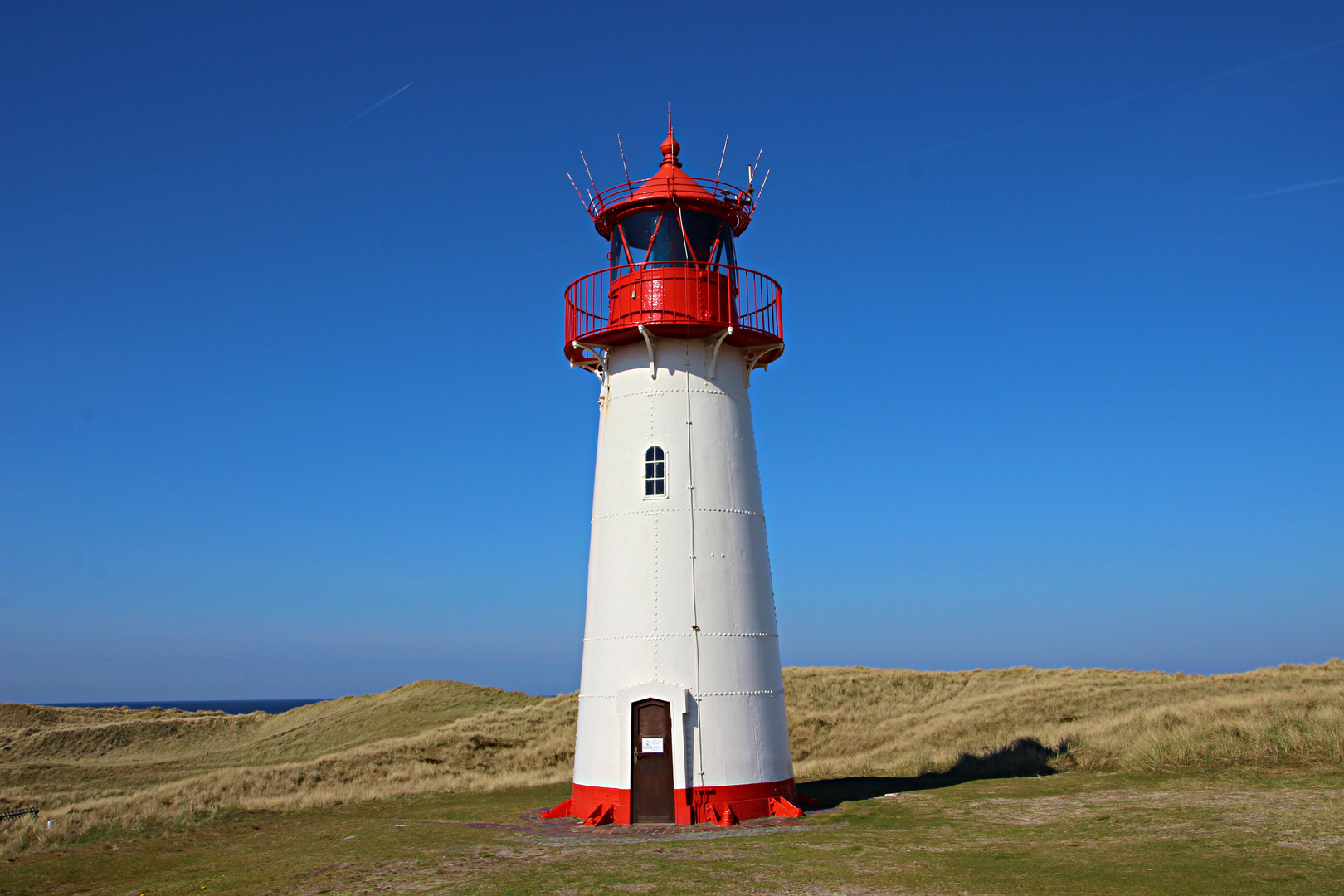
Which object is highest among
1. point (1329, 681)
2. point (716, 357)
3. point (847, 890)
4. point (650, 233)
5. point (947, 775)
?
point (650, 233)

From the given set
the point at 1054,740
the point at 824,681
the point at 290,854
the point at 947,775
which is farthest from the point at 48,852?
the point at 824,681

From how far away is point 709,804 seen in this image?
14.9 metres

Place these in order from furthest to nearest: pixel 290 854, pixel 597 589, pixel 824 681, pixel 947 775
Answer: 1. pixel 824 681
2. pixel 947 775
3. pixel 597 589
4. pixel 290 854

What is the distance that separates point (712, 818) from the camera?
14.8 meters

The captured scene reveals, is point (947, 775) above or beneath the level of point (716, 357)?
beneath

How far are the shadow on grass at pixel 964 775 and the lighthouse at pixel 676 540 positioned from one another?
2576 mm

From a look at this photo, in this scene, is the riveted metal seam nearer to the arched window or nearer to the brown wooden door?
the arched window

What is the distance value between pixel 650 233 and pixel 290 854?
11659 mm

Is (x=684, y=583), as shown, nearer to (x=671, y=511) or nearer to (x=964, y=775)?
(x=671, y=511)

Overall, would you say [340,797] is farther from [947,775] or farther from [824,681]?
[824,681]

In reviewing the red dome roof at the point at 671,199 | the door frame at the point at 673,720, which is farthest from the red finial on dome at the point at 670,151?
the door frame at the point at 673,720

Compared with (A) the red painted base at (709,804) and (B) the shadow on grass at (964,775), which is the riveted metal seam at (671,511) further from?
(B) the shadow on grass at (964,775)

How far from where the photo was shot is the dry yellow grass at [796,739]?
18.6 meters

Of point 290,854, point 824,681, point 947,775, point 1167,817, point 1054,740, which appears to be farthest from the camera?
point 824,681
